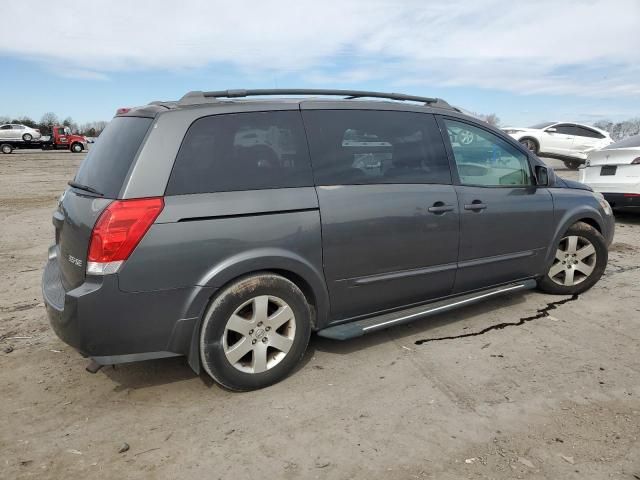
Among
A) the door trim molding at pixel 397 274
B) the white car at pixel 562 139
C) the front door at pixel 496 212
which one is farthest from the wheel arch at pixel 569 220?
the white car at pixel 562 139

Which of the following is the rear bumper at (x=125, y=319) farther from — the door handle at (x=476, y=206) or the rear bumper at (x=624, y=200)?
the rear bumper at (x=624, y=200)

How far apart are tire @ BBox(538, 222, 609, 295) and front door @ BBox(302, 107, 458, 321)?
1.45 metres

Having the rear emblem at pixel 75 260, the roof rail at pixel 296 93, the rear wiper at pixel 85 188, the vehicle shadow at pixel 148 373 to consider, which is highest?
the roof rail at pixel 296 93

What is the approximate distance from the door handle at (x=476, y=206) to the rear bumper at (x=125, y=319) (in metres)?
2.08

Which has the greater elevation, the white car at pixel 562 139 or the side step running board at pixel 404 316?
the white car at pixel 562 139

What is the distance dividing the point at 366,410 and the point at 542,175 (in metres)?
2.71

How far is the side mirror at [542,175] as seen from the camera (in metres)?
4.34

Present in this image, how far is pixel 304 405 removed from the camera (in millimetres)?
2943

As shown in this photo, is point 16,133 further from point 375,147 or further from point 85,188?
point 375,147

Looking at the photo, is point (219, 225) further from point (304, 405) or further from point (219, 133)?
point (304, 405)

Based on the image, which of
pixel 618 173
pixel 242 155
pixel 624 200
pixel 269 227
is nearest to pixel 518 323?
pixel 269 227

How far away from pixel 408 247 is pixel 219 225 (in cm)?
140

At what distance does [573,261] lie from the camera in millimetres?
4711

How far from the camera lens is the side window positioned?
3.94m
